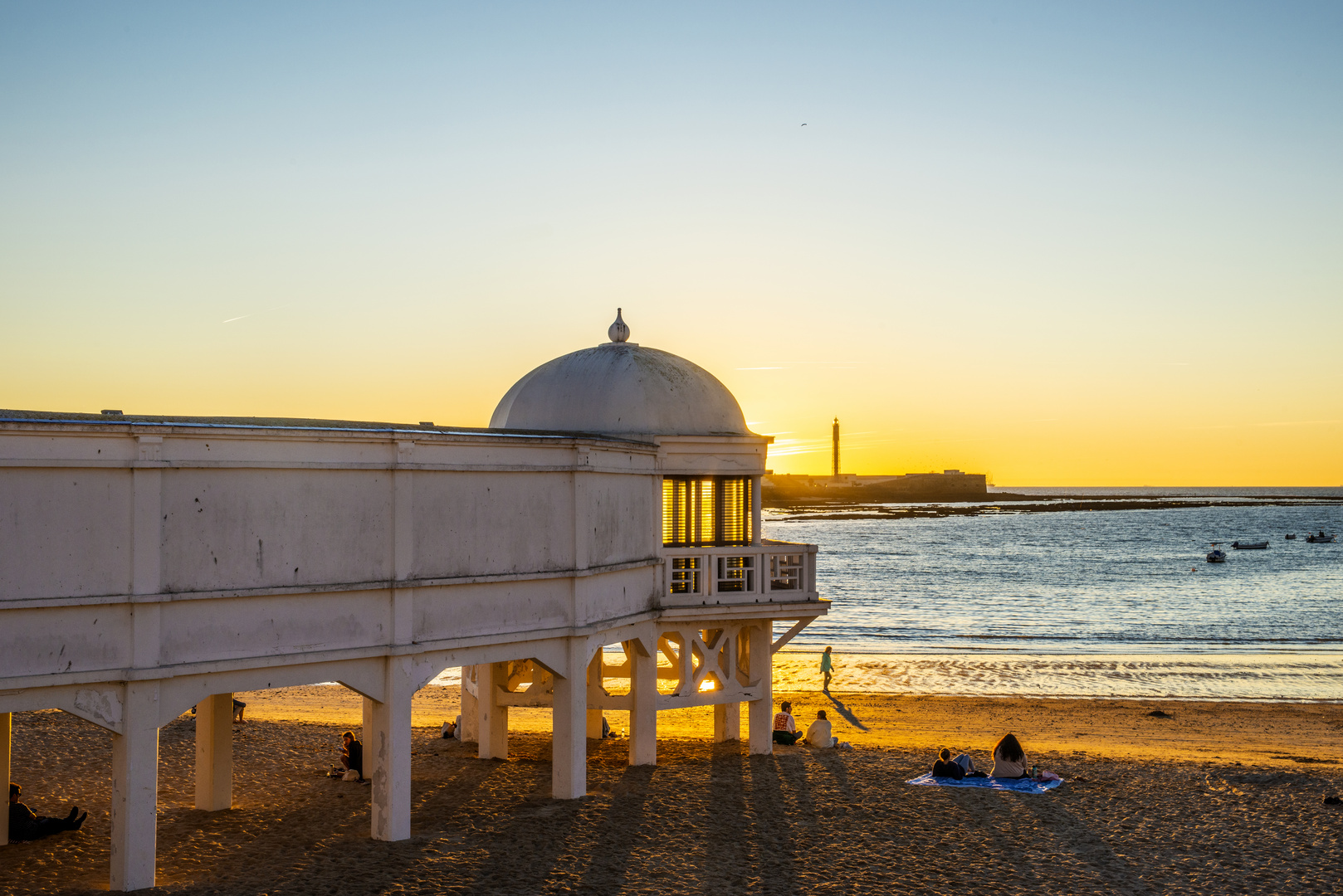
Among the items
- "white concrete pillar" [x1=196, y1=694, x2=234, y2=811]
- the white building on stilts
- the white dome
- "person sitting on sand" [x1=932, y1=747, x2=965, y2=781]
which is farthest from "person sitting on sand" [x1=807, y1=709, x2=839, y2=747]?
"white concrete pillar" [x1=196, y1=694, x2=234, y2=811]

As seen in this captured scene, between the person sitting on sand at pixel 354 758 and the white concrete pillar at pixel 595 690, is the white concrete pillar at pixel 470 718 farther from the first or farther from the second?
the person sitting on sand at pixel 354 758

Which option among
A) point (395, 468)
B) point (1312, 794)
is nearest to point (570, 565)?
point (395, 468)

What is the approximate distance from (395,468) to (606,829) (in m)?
5.65

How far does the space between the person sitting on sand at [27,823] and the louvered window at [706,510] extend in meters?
9.66

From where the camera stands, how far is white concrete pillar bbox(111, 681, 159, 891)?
1088 cm

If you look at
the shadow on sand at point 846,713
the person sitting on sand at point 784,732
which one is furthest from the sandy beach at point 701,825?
the shadow on sand at point 846,713

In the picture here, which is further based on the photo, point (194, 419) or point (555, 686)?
point (555, 686)

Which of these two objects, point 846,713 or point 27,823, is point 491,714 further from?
point 846,713

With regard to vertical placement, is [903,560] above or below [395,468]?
below

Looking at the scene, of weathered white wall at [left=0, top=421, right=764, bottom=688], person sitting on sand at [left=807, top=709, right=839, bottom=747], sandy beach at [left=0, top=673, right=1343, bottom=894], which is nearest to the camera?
weathered white wall at [left=0, top=421, right=764, bottom=688]

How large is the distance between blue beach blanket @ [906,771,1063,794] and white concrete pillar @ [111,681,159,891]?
11.6m

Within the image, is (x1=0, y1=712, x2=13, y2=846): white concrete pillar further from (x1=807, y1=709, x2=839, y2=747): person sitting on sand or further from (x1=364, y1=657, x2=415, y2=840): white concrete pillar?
(x1=807, y1=709, x2=839, y2=747): person sitting on sand

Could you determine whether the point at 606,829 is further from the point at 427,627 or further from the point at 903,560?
the point at 903,560

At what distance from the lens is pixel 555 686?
50.4ft
